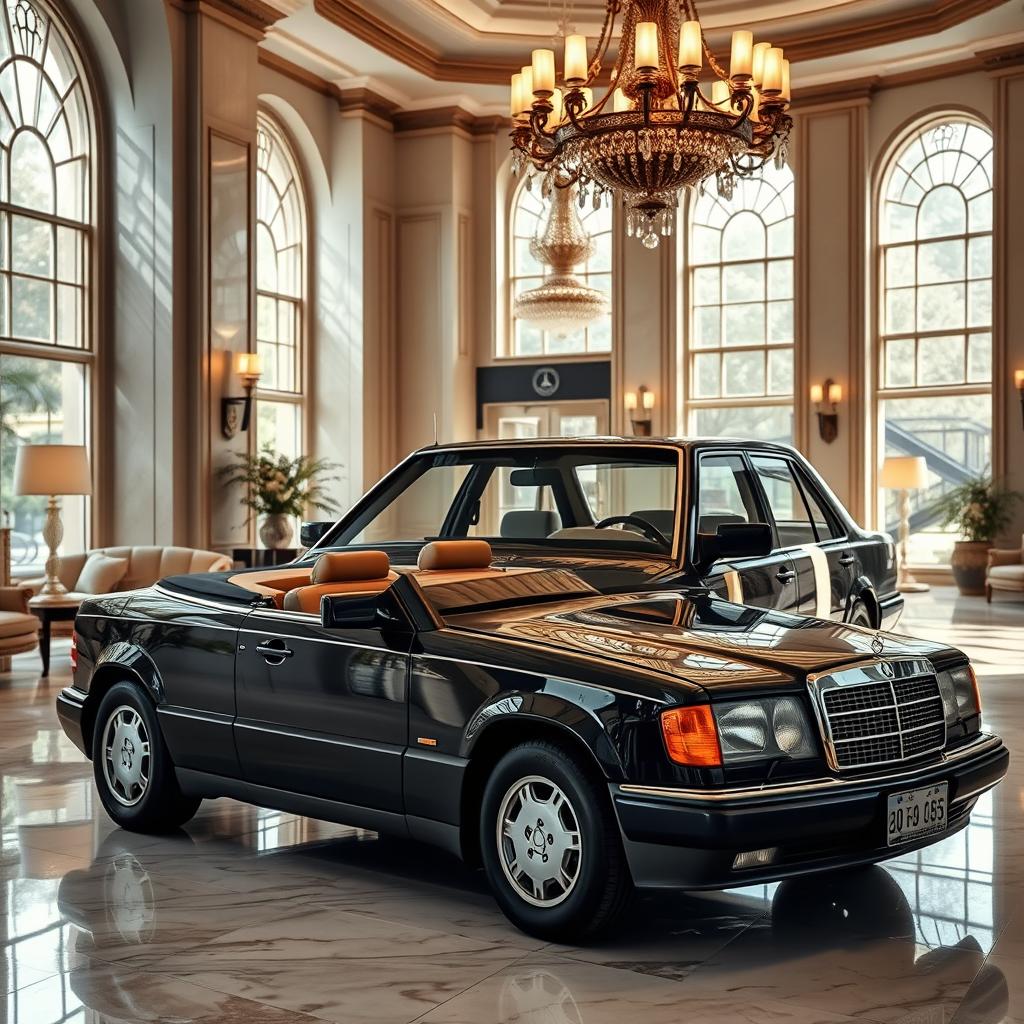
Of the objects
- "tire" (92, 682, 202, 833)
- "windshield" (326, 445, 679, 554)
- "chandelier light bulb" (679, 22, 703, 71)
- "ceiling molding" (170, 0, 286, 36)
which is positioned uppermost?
"ceiling molding" (170, 0, 286, 36)

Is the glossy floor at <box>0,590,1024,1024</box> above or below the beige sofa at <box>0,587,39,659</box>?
below

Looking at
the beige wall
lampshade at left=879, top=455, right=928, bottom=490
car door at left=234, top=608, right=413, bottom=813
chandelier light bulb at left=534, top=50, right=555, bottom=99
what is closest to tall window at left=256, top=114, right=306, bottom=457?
the beige wall

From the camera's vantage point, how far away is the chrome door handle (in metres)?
3.89

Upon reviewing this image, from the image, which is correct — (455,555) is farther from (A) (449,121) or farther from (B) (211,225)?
(A) (449,121)

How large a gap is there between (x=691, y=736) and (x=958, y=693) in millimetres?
1052

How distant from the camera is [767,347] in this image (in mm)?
16969

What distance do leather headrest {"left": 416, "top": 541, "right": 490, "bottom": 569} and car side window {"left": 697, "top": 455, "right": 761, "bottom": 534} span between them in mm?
794

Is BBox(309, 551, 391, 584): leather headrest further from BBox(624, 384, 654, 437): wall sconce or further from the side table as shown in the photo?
BBox(624, 384, 654, 437): wall sconce

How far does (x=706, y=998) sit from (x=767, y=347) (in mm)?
14715

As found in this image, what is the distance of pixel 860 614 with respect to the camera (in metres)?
6.04

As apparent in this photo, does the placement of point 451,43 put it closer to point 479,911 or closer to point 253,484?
point 253,484

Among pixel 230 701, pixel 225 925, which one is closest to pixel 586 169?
pixel 230 701

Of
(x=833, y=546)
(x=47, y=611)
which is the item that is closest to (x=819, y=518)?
(x=833, y=546)

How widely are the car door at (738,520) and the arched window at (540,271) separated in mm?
12530
